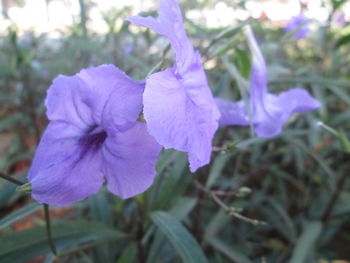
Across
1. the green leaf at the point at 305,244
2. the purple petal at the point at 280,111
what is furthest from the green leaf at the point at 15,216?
the green leaf at the point at 305,244

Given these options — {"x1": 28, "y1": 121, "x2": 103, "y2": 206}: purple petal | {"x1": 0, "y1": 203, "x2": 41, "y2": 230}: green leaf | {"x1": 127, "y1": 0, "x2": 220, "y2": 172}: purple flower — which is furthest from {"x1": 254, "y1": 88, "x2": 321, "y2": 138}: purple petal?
{"x1": 0, "y1": 203, "x2": 41, "y2": 230}: green leaf

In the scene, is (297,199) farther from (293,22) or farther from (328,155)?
(293,22)

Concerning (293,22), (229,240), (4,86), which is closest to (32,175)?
(229,240)

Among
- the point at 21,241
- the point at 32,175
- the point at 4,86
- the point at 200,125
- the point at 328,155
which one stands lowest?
the point at 4,86

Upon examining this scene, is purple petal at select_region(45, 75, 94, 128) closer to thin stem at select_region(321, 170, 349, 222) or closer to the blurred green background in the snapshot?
the blurred green background

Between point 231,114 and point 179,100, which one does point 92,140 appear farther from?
point 231,114

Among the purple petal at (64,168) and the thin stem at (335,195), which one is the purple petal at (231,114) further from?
the thin stem at (335,195)

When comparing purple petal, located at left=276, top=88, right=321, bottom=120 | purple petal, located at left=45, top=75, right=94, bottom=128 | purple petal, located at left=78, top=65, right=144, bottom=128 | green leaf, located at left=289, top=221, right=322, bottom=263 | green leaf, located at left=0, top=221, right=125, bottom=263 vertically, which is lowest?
green leaf, located at left=289, top=221, right=322, bottom=263
